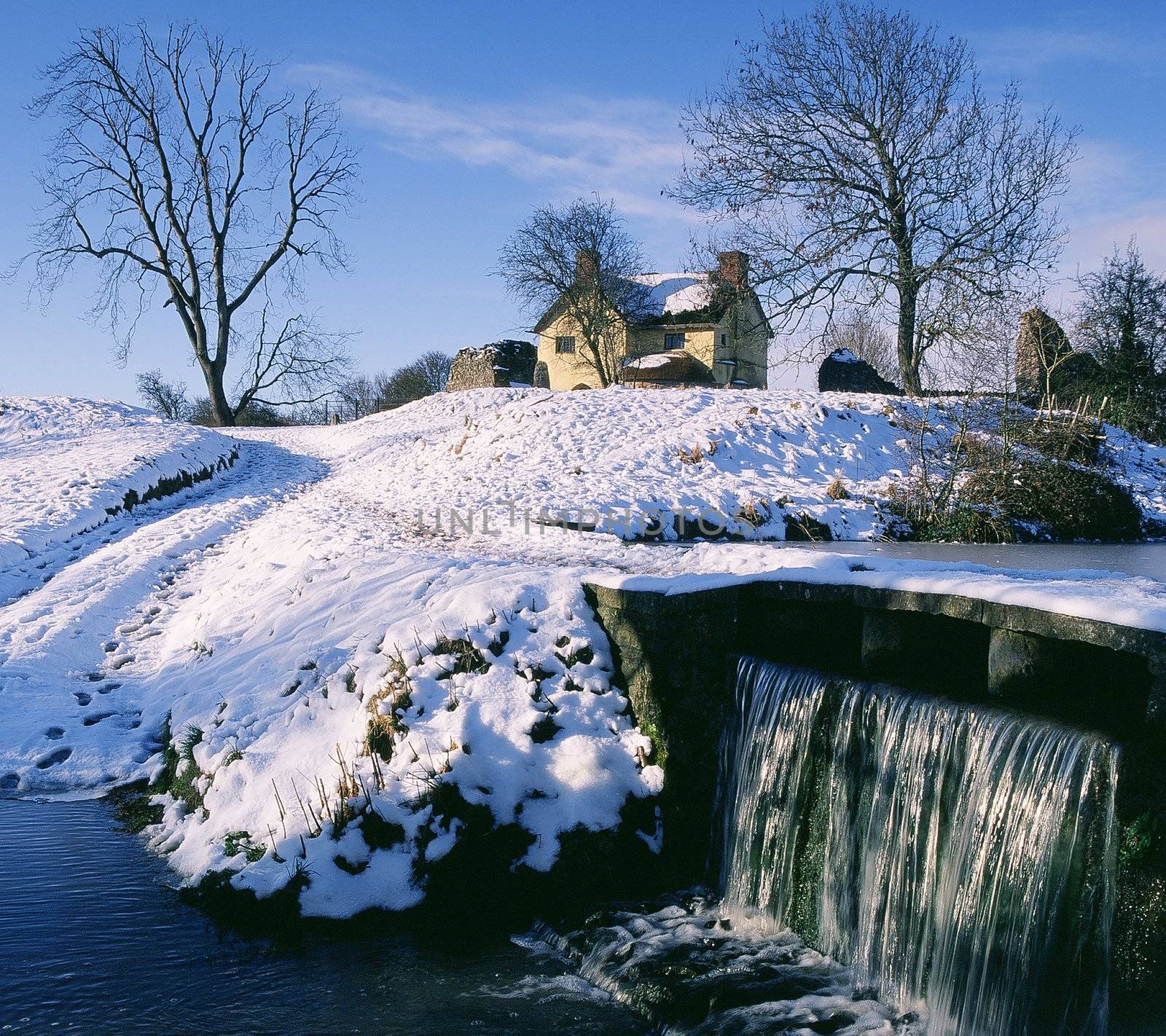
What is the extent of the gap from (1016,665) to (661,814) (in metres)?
2.47

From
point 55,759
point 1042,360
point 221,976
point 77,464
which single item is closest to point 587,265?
point 1042,360

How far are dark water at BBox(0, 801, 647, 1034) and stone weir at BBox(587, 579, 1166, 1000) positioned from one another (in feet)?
5.18

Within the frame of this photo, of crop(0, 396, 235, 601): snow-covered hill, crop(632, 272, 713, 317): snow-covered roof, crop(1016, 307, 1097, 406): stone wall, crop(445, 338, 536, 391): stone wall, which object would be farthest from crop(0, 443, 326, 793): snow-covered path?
crop(632, 272, 713, 317): snow-covered roof

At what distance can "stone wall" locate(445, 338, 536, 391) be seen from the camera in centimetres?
3469

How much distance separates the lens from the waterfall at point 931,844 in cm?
388

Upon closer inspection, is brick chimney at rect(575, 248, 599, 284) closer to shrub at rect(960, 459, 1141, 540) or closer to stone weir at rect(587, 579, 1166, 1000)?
shrub at rect(960, 459, 1141, 540)

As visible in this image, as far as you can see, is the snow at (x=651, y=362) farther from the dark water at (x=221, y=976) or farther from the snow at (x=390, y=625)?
the dark water at (x=221, y=976)

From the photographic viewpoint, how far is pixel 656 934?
207 inches

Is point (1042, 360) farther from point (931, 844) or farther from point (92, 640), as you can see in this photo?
point (92, 640)

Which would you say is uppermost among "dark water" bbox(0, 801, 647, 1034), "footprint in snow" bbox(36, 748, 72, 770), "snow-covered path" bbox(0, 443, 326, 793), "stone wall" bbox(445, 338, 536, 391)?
"stone wall" bbox(445, 338, 536, 391)

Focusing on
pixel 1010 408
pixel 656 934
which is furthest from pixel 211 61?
pixel 656 934

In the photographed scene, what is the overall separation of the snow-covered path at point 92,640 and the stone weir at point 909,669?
446 cm

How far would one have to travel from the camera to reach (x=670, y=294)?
146 feet

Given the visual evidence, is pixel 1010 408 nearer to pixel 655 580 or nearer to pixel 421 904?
pixel 655 580
